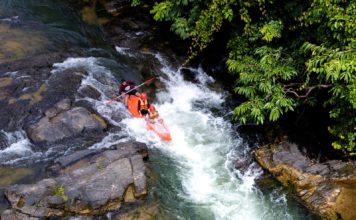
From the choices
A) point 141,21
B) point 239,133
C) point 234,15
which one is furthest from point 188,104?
point 141,21

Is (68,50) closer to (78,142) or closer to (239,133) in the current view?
(78,142)

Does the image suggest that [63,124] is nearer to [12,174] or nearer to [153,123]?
[12,174]

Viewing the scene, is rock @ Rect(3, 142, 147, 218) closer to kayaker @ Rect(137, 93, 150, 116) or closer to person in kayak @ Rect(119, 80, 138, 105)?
kayaker @ Rect(137, 93, 150, 116)

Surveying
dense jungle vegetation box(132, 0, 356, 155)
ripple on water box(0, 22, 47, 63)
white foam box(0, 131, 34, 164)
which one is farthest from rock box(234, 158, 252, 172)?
ripple on water box(0, 22, 47, 63)

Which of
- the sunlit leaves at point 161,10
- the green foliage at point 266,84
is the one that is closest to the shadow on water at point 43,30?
the sunlit leaves at point 161,10

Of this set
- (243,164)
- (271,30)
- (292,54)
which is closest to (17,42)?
(243,164)
